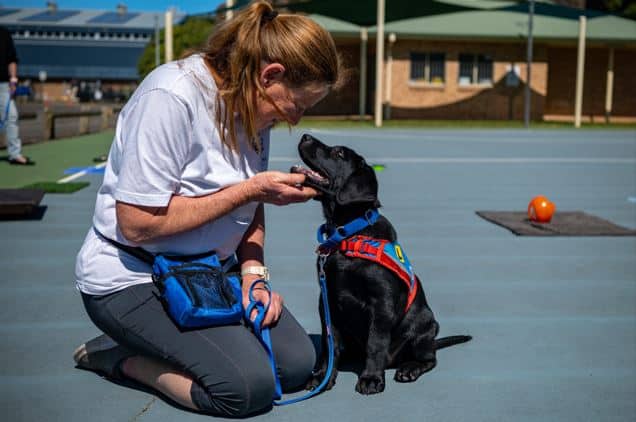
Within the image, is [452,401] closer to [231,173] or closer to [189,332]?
[189,332]

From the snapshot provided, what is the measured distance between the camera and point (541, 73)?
32.4 m

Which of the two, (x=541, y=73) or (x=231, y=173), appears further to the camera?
(x=541, y=73)

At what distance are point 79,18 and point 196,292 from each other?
328ft

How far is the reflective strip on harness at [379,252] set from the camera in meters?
2.81

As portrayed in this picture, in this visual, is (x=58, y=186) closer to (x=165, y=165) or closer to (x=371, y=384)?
(x=165, y=165)

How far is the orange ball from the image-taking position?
21.7 feet

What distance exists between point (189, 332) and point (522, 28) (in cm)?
3153

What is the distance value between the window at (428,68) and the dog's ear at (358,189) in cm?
2930

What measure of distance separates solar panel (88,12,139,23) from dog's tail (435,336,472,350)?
324ft

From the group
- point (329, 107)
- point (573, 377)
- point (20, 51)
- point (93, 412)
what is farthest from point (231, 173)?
point (20, 51)

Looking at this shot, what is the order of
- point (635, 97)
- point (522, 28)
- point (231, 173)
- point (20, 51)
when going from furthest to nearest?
point (20, 51)
point (635, 97)
point (522, 28)
point (231, 173)

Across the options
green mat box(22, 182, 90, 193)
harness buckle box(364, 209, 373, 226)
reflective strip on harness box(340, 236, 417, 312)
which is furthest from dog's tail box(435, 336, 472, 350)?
green mat box(22, 182, 90, 193)

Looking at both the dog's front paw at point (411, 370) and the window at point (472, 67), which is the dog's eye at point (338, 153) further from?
the window at point (472, 67)

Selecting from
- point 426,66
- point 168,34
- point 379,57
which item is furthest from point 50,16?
point 379,57
